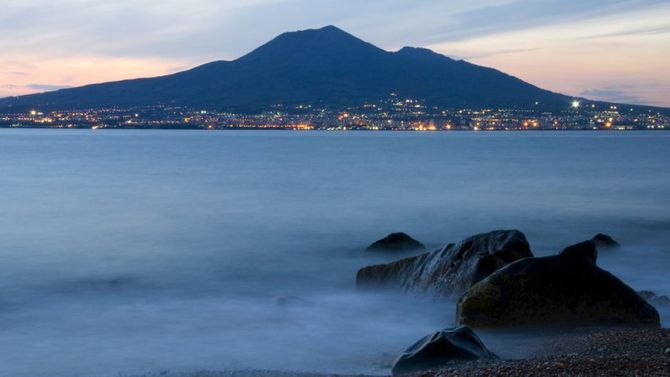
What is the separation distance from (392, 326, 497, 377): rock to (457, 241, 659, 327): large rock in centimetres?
199

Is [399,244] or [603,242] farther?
[603,242]

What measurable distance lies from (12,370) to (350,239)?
12.4 m

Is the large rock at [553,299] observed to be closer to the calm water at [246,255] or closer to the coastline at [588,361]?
the coastline at [588,361]

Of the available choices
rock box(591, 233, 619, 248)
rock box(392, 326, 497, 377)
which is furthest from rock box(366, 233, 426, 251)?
rock box(392, 326, 497, 377)

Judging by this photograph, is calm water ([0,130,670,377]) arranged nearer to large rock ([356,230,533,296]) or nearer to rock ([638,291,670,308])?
large rock ([356,230,533,296])

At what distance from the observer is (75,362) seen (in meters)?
9.56

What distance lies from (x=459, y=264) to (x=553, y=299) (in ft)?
6.51

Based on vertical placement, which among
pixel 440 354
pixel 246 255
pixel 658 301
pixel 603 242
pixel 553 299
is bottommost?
pixel 246 255

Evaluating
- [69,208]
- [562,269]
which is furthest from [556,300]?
[69,208]

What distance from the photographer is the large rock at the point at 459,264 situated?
11.1m

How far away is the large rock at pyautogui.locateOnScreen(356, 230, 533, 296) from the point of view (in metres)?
11.1

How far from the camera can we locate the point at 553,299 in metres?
9.74

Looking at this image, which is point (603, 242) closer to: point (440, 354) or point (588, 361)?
point (440, 354)

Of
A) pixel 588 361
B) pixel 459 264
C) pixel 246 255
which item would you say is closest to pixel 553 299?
pixel 459 264
